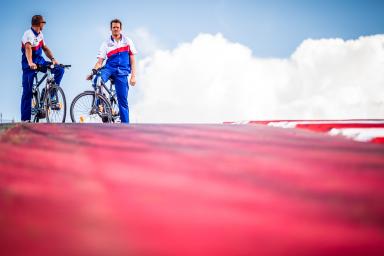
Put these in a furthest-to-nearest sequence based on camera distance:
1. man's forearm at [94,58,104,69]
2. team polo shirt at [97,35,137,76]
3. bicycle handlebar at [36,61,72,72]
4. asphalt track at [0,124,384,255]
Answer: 1. bicycle handlebar at [36,61,72,72]
2. man's forearm at [94,58,104,69]
3. team polo shirt at [97,35,137,76]
4. asphalt track at [0,124,384,255]

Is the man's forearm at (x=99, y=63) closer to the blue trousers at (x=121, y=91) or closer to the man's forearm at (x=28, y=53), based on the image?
the blue trousers at (x=121, y=91)

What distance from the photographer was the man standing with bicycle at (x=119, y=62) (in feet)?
13.4

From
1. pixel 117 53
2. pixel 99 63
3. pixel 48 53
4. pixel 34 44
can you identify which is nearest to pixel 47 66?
pixel 48 53

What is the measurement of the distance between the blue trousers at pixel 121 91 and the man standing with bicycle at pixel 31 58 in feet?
2.64

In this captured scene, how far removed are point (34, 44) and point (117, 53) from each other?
1083 mm

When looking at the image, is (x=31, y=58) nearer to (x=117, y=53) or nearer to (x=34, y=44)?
(x=34, y=44)

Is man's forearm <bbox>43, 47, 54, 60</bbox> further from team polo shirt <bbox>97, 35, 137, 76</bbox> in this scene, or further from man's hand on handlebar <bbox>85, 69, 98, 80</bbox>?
team polo shirt <bbox>97, 35, 137, 76</bbox>

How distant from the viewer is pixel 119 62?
4086 mm

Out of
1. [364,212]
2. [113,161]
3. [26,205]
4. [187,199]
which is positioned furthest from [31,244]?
[364,212]

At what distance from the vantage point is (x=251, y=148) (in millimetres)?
1075

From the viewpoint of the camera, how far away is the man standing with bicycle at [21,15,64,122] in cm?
413

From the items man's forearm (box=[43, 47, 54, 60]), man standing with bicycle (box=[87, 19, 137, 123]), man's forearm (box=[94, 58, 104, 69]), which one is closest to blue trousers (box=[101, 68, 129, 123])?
man standing with bicycle (box=[87, 19, 137, 123])

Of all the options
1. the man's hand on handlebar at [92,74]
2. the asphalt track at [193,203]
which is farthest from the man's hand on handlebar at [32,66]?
the asphalt track at [193,203]

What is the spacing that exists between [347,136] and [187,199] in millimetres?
974
